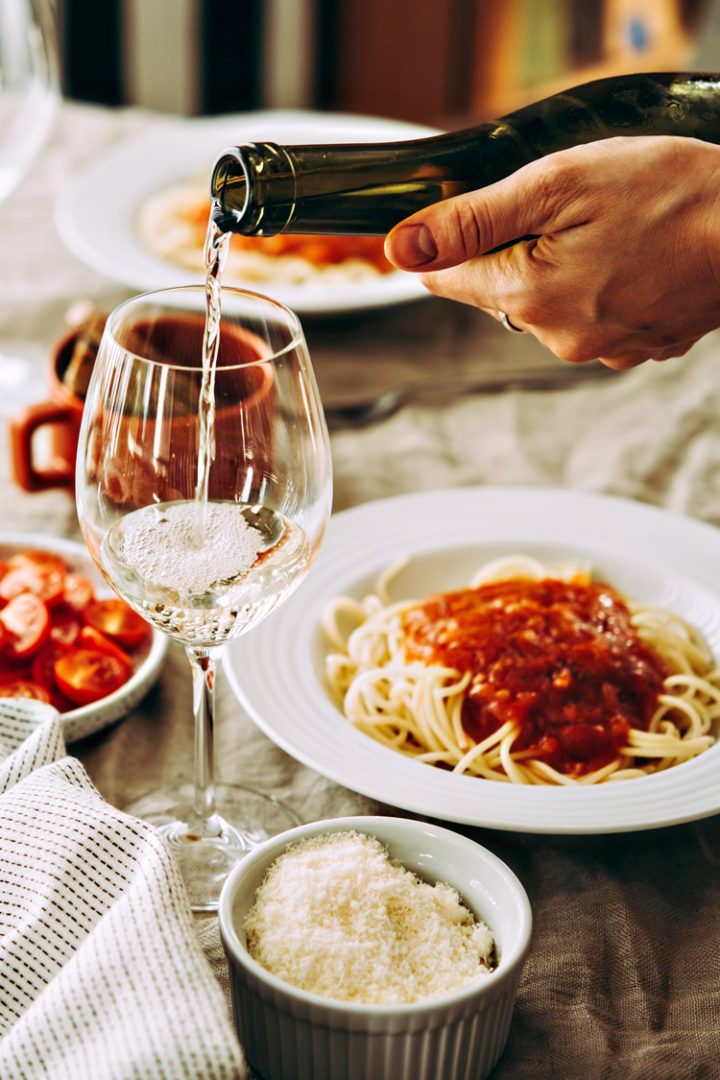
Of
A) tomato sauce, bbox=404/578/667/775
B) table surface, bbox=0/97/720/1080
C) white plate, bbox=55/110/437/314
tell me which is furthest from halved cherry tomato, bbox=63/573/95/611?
white plate, bbox=55/110/437/314

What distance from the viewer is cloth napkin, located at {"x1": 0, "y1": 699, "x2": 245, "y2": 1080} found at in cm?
74

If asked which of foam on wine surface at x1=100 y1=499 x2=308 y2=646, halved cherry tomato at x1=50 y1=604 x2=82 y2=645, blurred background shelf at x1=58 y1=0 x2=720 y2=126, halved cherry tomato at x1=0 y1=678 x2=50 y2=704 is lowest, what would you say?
blurred background shelf at x1=58 y1=0 x2=720 y2=126

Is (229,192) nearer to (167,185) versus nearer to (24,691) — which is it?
(24,691)

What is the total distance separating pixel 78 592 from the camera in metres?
1.34

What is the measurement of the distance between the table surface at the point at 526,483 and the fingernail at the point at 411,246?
527 millimetres

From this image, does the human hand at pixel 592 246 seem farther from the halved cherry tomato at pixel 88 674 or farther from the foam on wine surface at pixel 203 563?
the halved cherry tomato at pixel 88 674

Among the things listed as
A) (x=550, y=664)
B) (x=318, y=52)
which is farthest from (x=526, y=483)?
(x=318, y=52)

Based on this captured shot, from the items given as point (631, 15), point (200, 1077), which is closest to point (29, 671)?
point (200, 1077)

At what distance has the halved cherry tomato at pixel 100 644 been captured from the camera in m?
1.26

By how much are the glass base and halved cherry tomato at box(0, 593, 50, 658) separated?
0.22 metres

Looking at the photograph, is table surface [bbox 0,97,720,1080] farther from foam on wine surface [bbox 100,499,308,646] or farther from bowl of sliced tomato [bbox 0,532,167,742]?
foam on wine surface [bbox 100,499,308,646]

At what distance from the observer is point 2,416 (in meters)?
1.85

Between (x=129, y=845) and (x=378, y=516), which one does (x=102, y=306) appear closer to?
(x=378, y=516)

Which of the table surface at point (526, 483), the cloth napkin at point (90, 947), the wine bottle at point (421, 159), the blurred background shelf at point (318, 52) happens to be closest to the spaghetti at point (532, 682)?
the table surface at point (526, 483)
